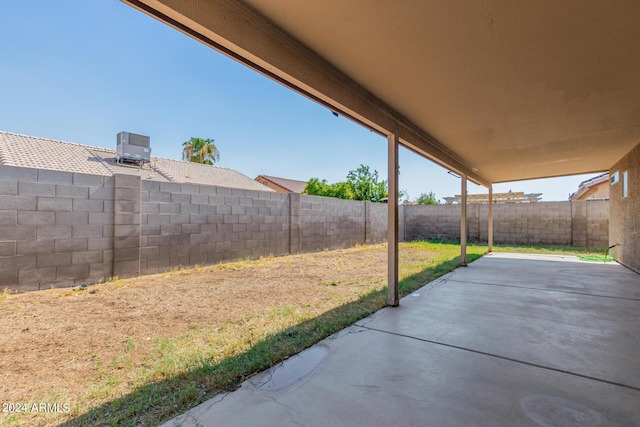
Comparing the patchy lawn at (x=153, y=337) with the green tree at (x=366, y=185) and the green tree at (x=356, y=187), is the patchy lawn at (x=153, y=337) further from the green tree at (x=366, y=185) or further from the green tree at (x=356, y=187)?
the green tree at (x=366, y=185)

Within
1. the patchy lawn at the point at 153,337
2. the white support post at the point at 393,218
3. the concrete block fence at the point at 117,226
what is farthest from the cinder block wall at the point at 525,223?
the white support post at the point at 393,218

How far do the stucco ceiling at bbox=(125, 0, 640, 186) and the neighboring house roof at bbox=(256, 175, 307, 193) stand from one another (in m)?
19.2

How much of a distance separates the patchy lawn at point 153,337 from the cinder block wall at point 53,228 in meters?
0.30

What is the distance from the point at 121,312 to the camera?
338 cm

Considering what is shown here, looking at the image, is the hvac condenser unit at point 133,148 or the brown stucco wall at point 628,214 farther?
the hvac condenser unit at point 133,148

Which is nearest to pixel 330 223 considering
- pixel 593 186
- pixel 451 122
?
pixel 451 122

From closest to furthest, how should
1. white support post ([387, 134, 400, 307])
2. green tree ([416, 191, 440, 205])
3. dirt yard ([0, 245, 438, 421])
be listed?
dirt yard ([0, 245, 438, 421]), white support post ([387, 134, 400, 307]), green tree ([416, 191, 440, 205])

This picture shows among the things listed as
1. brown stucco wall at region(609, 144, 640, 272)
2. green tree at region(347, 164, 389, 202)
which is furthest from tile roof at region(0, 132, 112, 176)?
brown stucco wall at region(609, 144, 640, 272)

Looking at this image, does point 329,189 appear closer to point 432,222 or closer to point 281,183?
point 432,222

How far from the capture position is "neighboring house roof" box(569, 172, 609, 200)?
1184 cm

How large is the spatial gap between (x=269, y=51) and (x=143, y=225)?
4365 millimetres

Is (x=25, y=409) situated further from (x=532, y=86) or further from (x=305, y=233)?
(x=305, y=233)

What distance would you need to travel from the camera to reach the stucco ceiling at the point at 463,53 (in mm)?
1698

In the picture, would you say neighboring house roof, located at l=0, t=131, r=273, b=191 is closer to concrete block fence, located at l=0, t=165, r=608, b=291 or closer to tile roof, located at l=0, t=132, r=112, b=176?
tile roof, located at l=0, t=132, r=112, b=176
